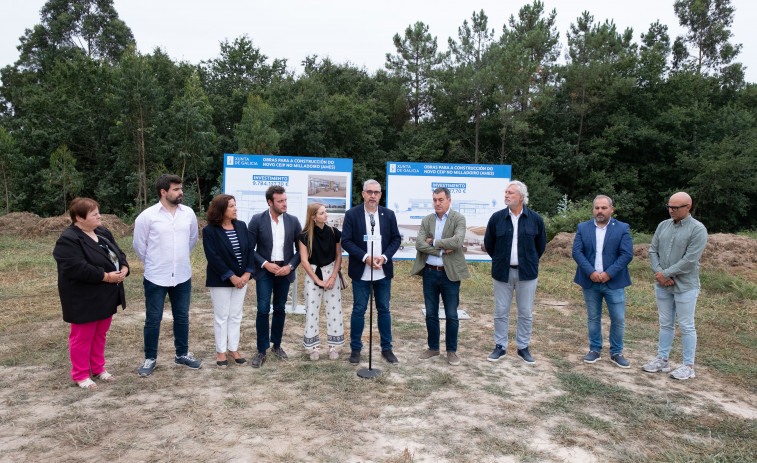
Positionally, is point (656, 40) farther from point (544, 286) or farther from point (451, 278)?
point (451, 278)

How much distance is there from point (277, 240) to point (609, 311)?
3.43 metres

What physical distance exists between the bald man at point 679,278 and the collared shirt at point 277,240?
12.0 ft

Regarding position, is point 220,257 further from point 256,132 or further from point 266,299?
point 256,132

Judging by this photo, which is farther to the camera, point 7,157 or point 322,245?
point 7,157

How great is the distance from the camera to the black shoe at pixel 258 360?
4609mm

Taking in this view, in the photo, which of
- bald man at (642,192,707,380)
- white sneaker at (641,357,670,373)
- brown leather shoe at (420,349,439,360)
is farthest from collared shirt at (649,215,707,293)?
brown leather shoe at (420,349,439,360)

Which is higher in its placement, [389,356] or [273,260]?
[273,260]

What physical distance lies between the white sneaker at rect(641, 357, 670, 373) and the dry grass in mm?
139

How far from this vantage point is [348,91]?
32.8 metres

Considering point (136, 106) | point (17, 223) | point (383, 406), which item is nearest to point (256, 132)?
point (136, 106)

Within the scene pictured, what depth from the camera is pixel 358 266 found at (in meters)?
4.82

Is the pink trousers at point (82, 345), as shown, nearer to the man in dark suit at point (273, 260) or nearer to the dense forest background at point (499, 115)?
the man in dark suit at point (273, 260)

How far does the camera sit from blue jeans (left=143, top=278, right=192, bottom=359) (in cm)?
434

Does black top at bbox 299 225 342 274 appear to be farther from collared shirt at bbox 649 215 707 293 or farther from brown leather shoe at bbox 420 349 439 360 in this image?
collared shirt at bbox 649 215 707 293
